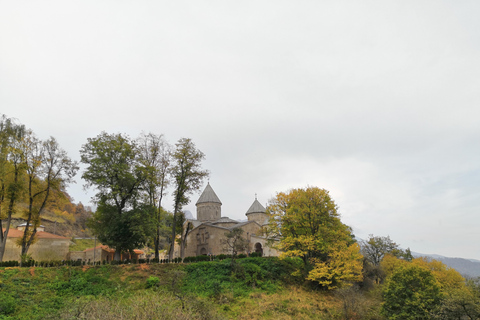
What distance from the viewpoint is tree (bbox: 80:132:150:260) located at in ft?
94.5

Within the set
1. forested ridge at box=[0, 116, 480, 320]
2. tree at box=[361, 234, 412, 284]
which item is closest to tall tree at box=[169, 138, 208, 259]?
forested ridge at box=[0, 116, 480, 320]

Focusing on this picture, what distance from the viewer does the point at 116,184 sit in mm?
29375

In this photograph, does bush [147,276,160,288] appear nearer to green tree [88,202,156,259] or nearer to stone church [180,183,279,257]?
green tree [88,202,156,259]

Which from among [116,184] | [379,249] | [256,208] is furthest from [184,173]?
[379,249]

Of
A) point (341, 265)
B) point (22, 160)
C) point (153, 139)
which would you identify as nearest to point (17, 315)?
point (22, 160)

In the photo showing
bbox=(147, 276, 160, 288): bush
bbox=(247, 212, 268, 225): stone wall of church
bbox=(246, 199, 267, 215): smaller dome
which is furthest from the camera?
bbox=(246, 199, 267, 215): smaller dome

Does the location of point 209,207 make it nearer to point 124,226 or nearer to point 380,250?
point 124,226

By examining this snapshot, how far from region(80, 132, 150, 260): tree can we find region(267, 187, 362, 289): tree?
532 inches

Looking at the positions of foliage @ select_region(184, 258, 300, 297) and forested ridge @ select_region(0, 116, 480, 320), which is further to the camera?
foliage @ select_region(184, 258, 300, 297)

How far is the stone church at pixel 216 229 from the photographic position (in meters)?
44.3

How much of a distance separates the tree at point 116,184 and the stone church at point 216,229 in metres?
14.2

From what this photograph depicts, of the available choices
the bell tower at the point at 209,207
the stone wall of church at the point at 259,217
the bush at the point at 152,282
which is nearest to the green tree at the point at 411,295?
the bush at the point at 152,282

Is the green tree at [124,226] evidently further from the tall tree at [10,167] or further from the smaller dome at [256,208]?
the smaller dome at [256,208]

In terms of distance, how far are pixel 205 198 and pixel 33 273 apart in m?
32.8
